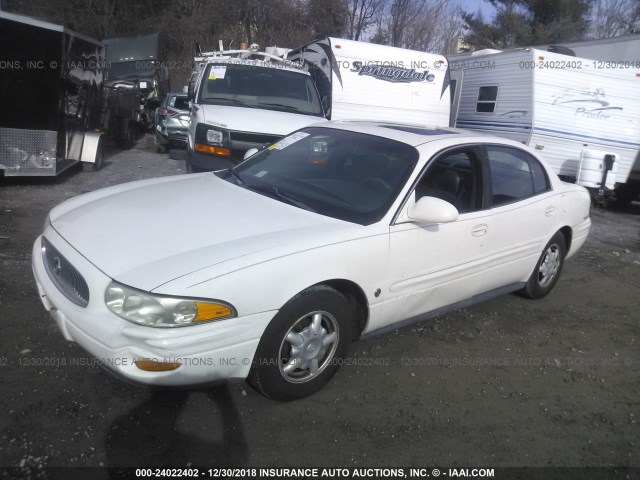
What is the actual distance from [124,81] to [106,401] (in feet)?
47.3

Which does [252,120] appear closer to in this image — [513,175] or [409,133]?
[409,133]

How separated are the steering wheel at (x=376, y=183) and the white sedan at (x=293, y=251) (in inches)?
→ 0.5

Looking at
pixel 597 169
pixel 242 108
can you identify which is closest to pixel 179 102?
pixel 242 108

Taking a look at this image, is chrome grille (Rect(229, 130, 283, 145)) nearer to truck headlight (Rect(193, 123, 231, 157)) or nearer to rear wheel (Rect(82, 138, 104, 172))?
truck headlight (Rect(193, 123, 231, 157))

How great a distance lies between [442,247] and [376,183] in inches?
24.5

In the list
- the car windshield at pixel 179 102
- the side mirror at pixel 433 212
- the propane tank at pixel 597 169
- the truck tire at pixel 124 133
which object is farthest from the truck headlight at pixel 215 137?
the truck tire at pixel 124 133

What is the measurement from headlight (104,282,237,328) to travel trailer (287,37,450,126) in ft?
20.9

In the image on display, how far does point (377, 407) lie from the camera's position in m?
2.98

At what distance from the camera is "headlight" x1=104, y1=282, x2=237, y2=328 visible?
7.53 ft

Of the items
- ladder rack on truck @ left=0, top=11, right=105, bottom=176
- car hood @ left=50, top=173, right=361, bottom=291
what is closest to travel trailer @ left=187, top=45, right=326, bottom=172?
ladder rack on truck @ left=0, top=11, right=105, bottom=176

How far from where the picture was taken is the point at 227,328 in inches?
95.0

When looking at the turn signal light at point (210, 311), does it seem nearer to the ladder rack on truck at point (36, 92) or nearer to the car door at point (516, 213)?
the car door at point (516, 213)

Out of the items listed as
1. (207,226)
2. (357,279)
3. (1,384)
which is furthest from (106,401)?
(357,279)

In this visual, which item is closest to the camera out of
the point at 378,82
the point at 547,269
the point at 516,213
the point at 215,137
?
the point at 516,213
